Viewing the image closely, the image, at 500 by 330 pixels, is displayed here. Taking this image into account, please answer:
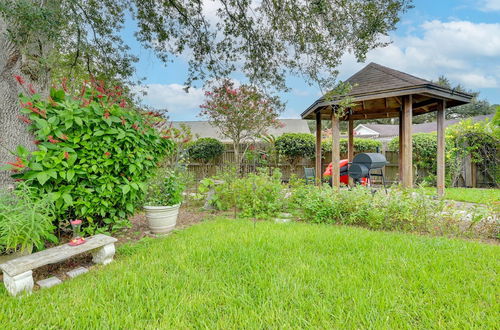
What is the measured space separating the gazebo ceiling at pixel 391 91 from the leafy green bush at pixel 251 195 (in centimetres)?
199

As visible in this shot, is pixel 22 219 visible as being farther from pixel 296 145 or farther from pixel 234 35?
pixel 296 145

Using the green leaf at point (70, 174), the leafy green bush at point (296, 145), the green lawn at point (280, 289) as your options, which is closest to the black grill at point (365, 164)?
the green lawn at point (280, 289)

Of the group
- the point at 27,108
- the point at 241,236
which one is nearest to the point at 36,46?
the point at 27,108

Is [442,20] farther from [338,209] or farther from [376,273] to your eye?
[376,273]

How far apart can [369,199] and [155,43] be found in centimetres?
513

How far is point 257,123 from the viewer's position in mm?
9500

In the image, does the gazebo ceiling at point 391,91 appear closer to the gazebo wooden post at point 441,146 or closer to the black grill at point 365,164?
the gazebo wooden post at point 441,146

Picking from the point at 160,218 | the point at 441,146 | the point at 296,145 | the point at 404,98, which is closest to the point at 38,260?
the point at 160,218

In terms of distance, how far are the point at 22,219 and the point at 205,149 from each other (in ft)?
27.0

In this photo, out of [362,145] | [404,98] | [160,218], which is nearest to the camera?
[160,218]

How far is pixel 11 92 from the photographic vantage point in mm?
2611

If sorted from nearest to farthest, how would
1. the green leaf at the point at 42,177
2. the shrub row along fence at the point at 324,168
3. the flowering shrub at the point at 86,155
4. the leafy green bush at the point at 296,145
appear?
1. the green leaf at the point at 42,177
2. the flowering shrub at the point at 86,155
3. the shrub row along fence at the point at 324,168
4. the leafy green bush at the point at 296,145

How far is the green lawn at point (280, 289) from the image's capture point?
1542mm

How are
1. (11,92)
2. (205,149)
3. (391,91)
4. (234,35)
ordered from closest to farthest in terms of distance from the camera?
(11,92) → (234,35) → (391,91) → (205,149)
